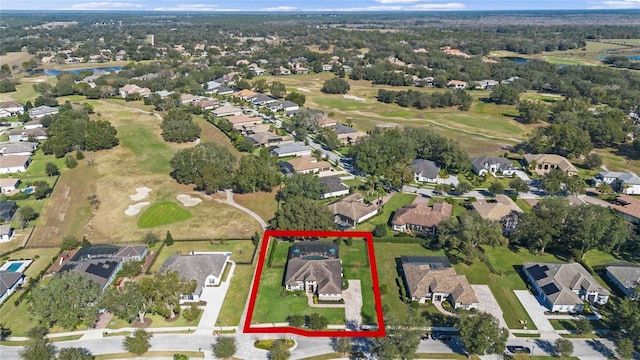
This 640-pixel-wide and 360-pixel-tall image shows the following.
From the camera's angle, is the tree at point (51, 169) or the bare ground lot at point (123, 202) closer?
the bare ground lot at point (123, 202)

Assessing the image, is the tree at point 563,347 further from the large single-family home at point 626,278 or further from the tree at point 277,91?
the tree at point 277,91

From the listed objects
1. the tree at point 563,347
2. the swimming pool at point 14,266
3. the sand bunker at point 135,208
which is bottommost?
the swimming pool at point 14,266

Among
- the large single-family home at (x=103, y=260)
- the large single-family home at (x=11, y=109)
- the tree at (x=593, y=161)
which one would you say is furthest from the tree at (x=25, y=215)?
the tree at (x=593, y=161)

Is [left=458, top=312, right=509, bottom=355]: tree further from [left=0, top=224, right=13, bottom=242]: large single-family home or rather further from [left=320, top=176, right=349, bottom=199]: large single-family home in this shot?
[left=0, top=224, right=13, bottom=242]: large single-family home

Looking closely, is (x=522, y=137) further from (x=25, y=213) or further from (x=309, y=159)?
(x=25, y=213)

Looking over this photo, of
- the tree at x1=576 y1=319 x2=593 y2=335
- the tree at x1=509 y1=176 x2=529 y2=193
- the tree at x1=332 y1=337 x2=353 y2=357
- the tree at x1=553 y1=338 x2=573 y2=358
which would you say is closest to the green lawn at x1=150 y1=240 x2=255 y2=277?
the tree at x1=332 y1=337 x2=353 y2=357

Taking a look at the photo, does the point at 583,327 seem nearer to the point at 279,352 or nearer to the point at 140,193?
the point at 279,352
